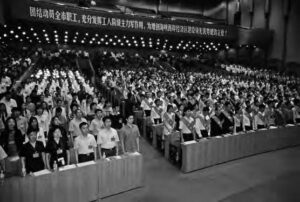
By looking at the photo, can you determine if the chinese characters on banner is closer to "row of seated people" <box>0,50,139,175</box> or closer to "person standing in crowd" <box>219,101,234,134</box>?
"row of seated people" <box>0,50,139,175</box>

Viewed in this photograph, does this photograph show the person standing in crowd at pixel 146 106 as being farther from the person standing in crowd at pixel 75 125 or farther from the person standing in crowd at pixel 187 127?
the person standing in crowd at pixel 75 125

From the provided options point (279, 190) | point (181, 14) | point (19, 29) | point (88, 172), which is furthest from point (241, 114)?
point (181, 14)

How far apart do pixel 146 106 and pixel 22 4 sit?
10.9 meters

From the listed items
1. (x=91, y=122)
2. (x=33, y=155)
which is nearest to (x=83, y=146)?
(x=33, y=155)

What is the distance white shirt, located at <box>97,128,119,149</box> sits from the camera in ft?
19.0

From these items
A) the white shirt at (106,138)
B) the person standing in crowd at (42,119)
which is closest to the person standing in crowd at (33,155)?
the white shirt at (106,138)

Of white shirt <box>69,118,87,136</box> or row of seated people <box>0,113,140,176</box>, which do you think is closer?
row of seated people <box>0,113,140,176</box>

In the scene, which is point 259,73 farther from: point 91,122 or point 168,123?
point 91,122

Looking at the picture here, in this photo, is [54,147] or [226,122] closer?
[54,147]

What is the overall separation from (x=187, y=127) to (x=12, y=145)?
12.3 feet

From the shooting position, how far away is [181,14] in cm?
3550

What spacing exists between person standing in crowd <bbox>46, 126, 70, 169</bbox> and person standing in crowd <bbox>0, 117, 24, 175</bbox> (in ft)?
1.63

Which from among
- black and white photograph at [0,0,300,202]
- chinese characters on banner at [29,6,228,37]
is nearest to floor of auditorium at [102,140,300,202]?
black and white photograph at [0,0,300,202]

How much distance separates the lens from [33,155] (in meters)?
4.97
